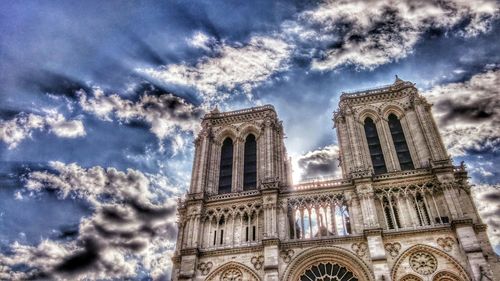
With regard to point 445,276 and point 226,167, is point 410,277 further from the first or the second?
point 226,167

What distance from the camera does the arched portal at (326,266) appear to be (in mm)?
27312

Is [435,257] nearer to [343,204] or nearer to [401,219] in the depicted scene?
[401,219]

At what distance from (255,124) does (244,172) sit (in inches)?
208

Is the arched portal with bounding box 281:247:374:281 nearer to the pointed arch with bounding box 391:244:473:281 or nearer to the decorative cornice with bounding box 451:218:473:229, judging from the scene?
the pointed arch with bounding box 391:244:473:281

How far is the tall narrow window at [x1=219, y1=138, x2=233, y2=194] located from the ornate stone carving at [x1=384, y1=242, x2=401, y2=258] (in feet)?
44.9

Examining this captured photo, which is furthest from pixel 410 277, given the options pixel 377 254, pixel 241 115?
pixel 241 115

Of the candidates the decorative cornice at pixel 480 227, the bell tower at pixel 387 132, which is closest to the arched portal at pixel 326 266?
the bell tower at pixel 387 132

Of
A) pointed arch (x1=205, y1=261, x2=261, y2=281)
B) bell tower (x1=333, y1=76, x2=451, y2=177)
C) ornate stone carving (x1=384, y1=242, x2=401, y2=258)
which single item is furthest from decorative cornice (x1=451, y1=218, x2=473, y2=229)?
pointed arch (x1=205, y1=261, x2=261, y2=281)

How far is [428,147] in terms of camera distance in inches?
1276

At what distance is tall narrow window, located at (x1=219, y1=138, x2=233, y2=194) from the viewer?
117ft

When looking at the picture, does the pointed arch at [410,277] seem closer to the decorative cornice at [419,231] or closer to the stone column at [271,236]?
the decorative cornice at [419,231]

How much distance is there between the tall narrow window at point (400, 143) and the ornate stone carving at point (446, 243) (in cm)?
694

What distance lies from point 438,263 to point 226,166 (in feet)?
61.2

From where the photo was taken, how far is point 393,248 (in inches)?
1083
